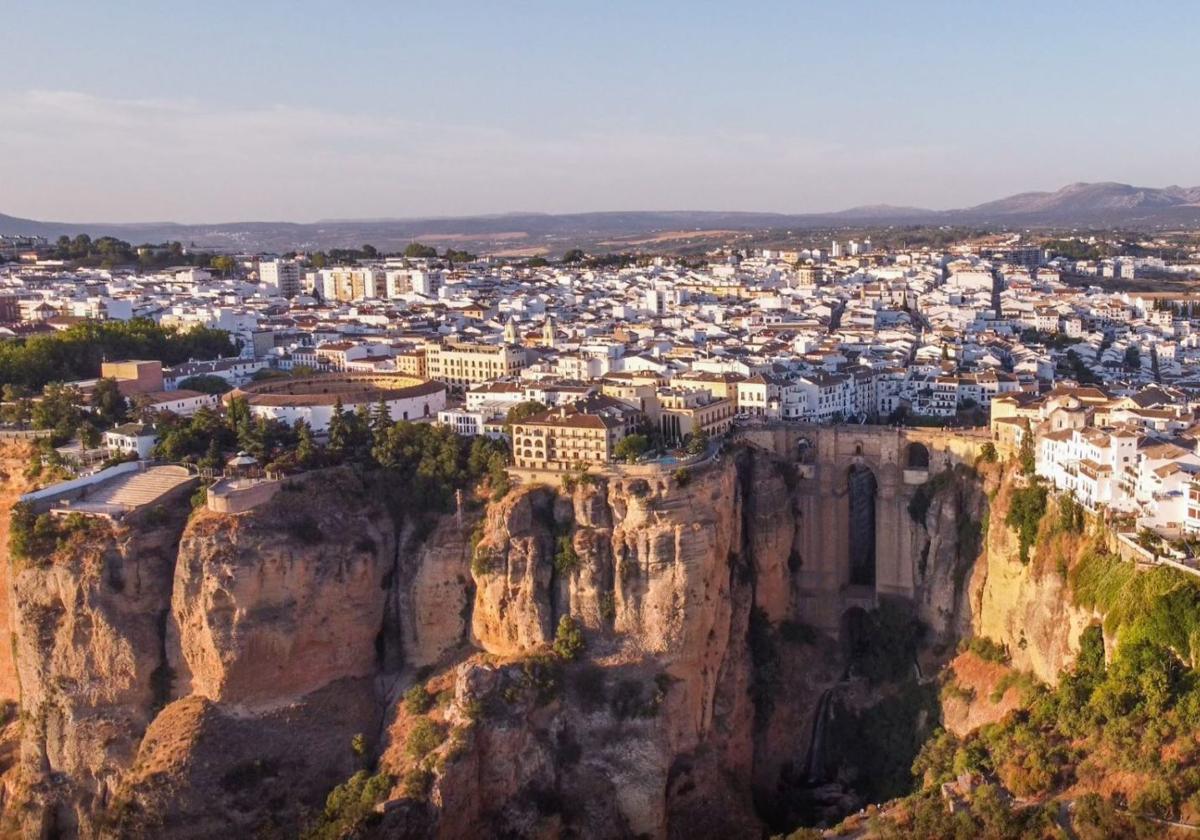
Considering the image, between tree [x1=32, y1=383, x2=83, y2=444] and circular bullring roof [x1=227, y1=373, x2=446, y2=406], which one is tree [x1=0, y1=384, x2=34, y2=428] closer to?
tree [x1=32, y1=383, x2=83, y2=444]

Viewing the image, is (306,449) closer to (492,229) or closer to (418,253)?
(418,253)

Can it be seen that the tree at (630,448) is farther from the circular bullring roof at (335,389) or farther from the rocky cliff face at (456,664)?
the circular bullring roof at (335,389)

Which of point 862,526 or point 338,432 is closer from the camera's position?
point 338,432

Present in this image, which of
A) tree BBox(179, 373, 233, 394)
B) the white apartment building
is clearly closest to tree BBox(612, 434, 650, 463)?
tree BBox(179, 373, 233, 394)

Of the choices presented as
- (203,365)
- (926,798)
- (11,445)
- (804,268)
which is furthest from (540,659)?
(804,268)

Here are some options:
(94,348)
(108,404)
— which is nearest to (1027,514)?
(108,404)

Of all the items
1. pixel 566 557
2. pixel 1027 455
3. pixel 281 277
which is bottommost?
pixel 566 557

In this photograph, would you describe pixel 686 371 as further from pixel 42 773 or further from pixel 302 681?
pixel 42 773
